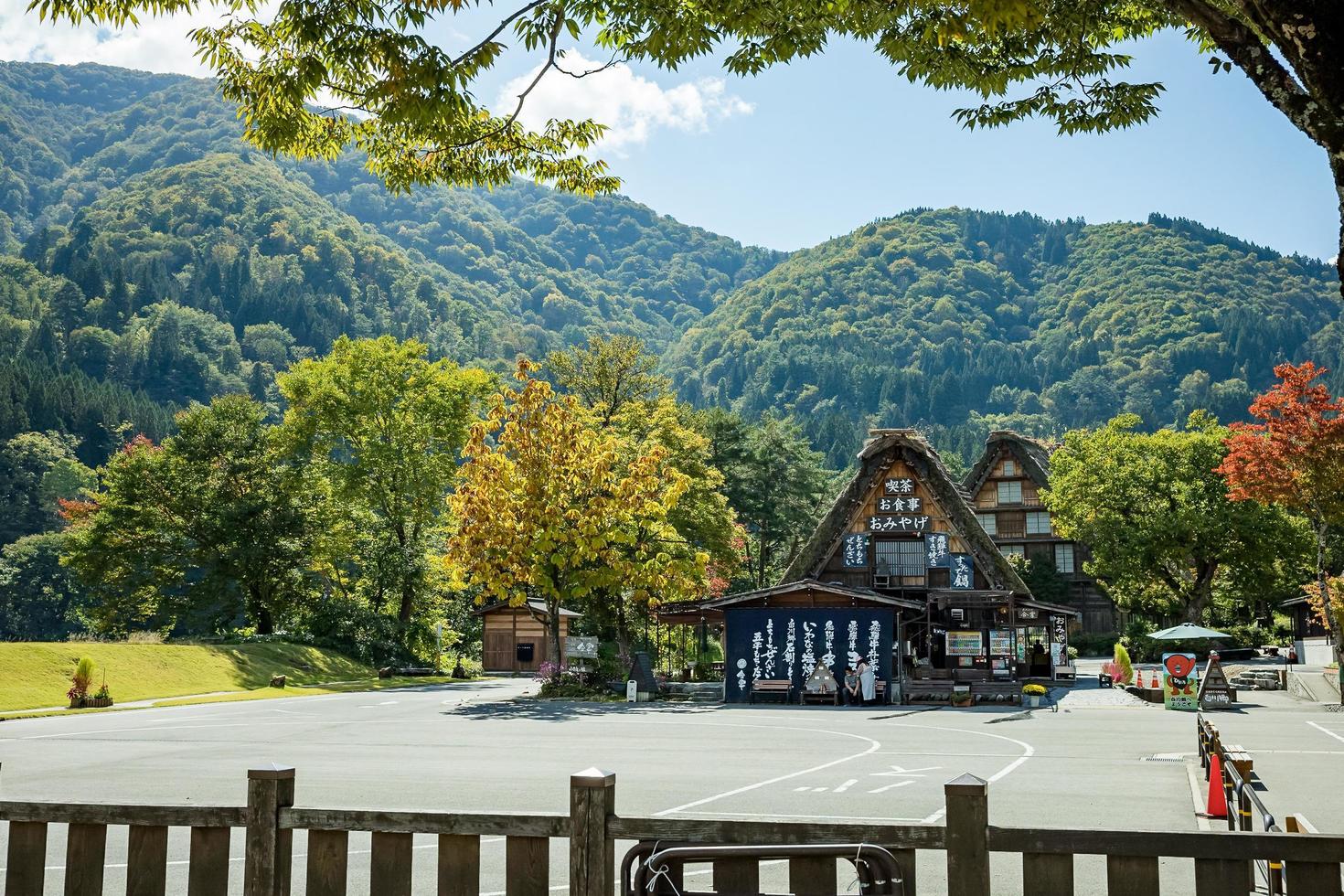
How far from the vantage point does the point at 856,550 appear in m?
40.4

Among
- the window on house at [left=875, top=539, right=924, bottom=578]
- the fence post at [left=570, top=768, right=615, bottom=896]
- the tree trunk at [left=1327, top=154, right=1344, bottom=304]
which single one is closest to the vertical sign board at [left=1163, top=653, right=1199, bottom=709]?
the window on house at [left=875, top=539, right=924, bottom=578]

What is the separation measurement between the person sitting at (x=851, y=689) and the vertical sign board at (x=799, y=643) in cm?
35

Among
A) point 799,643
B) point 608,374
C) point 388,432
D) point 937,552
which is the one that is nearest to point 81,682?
point 799,643

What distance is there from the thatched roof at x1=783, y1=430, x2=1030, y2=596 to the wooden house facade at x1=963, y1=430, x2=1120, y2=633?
85.1 feet

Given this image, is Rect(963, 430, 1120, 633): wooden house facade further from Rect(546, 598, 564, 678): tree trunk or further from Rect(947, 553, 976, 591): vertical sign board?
Rect(546, 598, 564, 678): tree trunk

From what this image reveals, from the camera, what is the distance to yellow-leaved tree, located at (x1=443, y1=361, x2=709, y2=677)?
34.8m

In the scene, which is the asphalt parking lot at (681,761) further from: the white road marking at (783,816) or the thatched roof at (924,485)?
the thatched roof at (924,485)

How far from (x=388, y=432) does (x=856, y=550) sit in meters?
21.5

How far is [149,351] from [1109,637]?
125 m

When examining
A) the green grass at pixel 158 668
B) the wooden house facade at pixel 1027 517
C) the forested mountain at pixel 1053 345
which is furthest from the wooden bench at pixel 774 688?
the forested mountain at pixel 1053 345

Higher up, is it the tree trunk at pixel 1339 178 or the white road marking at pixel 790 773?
the tree trunk at pixel 1339 178

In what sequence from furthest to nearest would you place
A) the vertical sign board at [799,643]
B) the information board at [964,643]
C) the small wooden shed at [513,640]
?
the small wooden shed at [513,640], the information board at [964,643], the vertical sign board at [799,643]

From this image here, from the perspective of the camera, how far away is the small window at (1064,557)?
66.4 m

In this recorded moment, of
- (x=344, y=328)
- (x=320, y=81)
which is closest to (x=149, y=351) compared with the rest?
(x=344, y=328)
